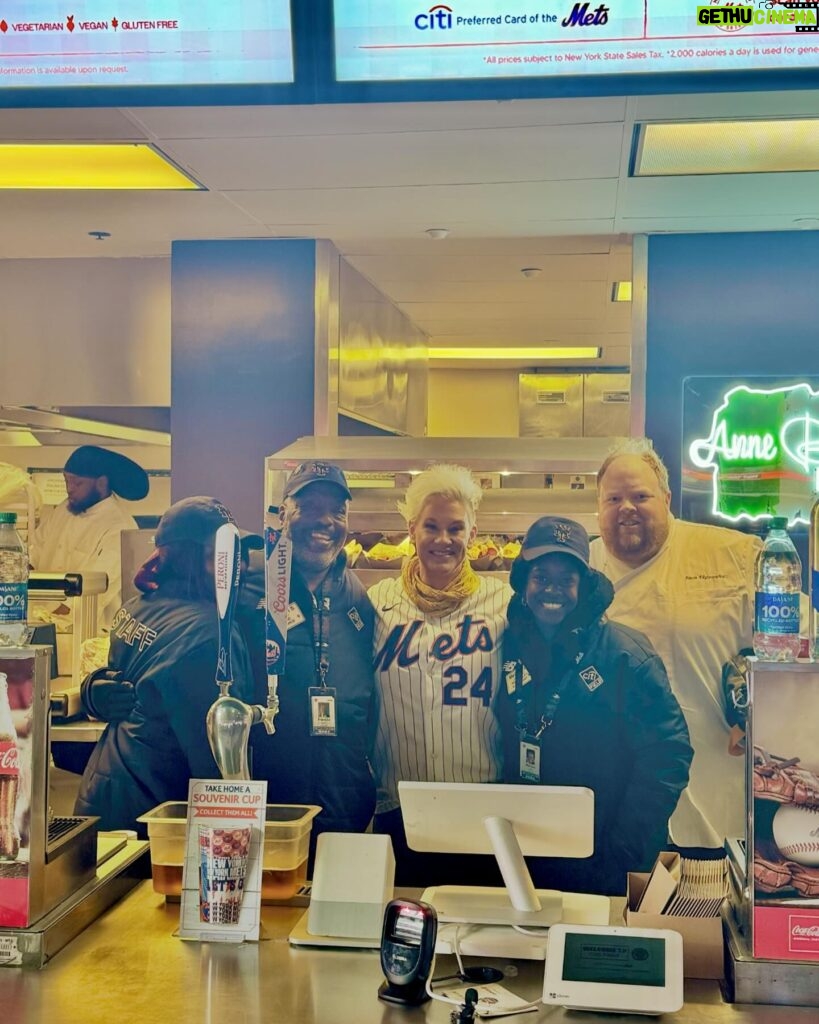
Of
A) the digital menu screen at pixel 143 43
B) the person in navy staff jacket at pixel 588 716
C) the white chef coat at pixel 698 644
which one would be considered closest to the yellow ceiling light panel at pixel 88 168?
the digital menu screen at pixel 143 43

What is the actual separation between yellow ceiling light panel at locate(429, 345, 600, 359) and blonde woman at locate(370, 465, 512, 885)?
2470mm

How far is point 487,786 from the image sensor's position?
2.41 meters

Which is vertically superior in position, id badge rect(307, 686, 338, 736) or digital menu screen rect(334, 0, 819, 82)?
digital menu screen rect(334, 0, 819, 82)

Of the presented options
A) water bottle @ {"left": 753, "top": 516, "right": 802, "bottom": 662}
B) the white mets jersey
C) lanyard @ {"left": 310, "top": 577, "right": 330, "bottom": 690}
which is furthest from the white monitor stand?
lanyard @ {"left": 310, "top": 577, "right": 330, "bottom": 690}

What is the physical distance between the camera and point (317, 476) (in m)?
3.12

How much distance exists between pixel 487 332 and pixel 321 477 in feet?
7.36

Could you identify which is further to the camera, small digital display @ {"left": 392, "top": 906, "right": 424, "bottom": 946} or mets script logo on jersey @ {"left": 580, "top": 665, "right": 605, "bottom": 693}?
mets script logo on jersey @ {"left": 580, "top": 665, "right": 605, "bottom": 693}

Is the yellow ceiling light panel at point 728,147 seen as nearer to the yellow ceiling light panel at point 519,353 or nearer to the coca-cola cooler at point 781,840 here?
the coca-cola cooler at point 781,840

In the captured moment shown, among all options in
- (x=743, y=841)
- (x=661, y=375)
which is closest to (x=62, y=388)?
(x=661, y=375)

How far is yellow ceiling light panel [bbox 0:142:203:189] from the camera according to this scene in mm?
2824

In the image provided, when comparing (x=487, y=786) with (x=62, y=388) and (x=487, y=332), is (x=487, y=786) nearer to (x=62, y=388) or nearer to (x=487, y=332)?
(x=62, y=388)

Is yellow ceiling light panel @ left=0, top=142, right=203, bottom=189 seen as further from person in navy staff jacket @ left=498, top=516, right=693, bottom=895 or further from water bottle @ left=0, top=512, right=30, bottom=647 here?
person in navy staff jacket @ left=498, top=516, right=693, bottom=895

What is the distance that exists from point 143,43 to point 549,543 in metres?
1.60

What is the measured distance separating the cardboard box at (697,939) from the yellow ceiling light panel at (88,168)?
205cm
